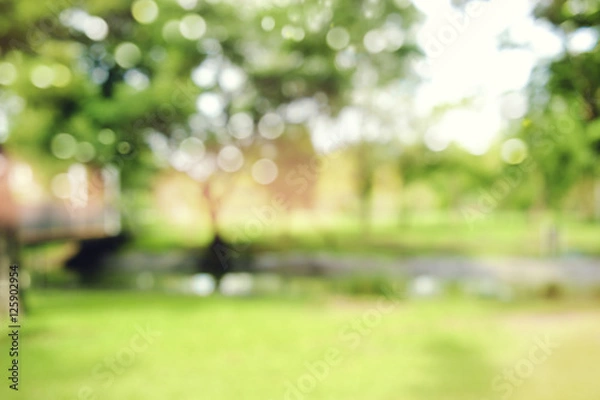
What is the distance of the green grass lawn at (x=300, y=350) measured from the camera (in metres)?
2.34

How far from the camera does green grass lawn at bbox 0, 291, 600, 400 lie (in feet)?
7.67

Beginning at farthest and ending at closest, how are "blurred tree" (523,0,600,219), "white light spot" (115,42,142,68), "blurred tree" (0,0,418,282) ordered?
"white light spot" (115,42,142,68) < "blurred tree" (0,0,418,282) < "blurred tree" (523,0,600,219)

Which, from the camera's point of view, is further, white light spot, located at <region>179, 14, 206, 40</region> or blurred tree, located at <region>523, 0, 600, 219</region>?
white light spot, located at <region>179, 14, 206, 40</region>

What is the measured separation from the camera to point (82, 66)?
14.4 ft

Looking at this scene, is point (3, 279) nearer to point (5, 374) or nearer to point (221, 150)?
point (5, 374)

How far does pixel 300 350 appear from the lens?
2904mm

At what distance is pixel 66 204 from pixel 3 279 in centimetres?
195

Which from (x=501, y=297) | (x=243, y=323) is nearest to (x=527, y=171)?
(x=501, y=297)

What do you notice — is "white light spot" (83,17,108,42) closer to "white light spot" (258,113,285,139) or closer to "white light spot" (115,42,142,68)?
"white light spot" (115,42,142,68)

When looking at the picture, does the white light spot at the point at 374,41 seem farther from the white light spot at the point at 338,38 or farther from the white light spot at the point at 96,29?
the white light spot at the point at 96,29

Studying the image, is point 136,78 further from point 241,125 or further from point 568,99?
point 568,99

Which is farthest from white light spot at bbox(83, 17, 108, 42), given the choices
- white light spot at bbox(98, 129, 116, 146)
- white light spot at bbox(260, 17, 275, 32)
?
white light spot at bbox(260, 17, 275, 32)

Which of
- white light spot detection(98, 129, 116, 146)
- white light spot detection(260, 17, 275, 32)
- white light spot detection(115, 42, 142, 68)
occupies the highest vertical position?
white light spot detection(260, 17, 275, 32)

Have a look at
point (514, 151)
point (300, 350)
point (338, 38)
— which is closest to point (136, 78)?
point (338, 38)
